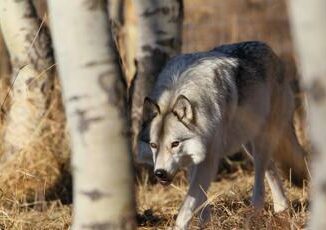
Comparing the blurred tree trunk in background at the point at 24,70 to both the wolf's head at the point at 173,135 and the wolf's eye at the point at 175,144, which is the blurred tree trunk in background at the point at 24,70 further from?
the wolf's eye at the point at 175,144

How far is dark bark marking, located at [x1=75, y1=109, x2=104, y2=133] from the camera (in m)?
3.41

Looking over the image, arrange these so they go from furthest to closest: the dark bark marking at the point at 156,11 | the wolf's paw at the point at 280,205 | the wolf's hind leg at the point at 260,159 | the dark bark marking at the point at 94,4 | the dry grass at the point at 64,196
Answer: the dark bark marking at the point at 156,11
the wolf's hind leg at the point at 260,159
the wolf's paw at the point at 280,205
the dry grass at the point at 64,196
the dark bark marking at the point at 94,4

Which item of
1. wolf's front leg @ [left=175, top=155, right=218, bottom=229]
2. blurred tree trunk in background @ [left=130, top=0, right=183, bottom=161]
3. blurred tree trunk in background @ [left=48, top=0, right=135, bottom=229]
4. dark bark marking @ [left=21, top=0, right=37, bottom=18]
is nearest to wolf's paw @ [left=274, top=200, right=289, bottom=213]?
wolf's front leg @ [left=175, top=155, right=218, bottom=229]

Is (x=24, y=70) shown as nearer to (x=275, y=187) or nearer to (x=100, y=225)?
(x=275, y=187)

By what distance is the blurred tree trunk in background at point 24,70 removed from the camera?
23.8 ft

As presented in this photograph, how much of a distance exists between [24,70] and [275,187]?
7.47 feet

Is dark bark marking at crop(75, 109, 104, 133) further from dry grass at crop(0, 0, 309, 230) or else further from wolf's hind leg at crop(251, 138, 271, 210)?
wolf's hind leg at crop(251, 138, 271, 210)

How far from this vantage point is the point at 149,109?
5.61 meters

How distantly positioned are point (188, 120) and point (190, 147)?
0.17 meters

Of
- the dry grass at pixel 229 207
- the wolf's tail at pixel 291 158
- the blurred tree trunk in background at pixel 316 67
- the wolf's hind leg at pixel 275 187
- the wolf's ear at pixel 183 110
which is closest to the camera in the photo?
the blurred tree trunk in background at pixel 316 67

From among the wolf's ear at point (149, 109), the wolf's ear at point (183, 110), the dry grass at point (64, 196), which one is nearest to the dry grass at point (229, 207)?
the dry grass at point (64, 196)

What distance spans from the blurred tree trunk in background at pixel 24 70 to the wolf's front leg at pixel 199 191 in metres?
1.92

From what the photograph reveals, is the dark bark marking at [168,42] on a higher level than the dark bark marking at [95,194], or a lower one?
higher

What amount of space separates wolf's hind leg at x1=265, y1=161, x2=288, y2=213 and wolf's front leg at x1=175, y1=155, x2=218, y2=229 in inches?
26.5
